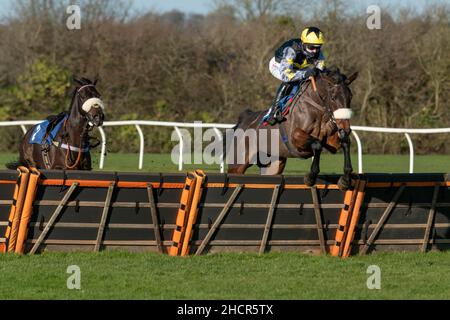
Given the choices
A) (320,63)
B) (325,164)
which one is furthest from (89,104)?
(325,164)

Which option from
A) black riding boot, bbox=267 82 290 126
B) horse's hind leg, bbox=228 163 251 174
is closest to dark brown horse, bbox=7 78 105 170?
horse's hind leg, bbox=228 163 251 174

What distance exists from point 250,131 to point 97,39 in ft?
50.9

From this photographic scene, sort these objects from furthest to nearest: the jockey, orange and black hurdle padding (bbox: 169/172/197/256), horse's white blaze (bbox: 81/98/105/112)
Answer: the jockey, horse's white blaze (bbox: 81/98/105/112), orange and black hurdle padding (bbox: 169/172/197/256)

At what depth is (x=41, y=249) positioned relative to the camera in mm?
7762

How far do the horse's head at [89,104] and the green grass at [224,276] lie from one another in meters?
1.74

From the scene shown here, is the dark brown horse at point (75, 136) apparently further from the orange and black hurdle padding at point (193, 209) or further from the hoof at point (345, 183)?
the hoof at point (345, 183)

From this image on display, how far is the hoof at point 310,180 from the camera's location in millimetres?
8117

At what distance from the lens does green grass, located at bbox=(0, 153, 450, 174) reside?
14558mm

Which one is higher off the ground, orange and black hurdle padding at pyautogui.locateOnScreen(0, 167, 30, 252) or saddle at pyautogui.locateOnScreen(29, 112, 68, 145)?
saddle at pyautogui.locateOnScreen(29, 112, 68, 145)

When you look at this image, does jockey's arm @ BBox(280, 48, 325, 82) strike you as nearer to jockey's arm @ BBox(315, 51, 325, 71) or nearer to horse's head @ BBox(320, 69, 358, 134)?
jockey's arm @ BBox(315, 51, 325, 71)

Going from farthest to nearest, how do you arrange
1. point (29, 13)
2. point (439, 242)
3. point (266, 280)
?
point (29, 13), point (439, 242), point (266, 280)

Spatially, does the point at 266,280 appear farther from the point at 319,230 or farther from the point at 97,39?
the point at 97,39

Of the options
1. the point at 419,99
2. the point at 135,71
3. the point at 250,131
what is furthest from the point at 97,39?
the point at 250,131

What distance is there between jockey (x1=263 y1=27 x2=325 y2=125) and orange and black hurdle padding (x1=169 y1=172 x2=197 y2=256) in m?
1.66
